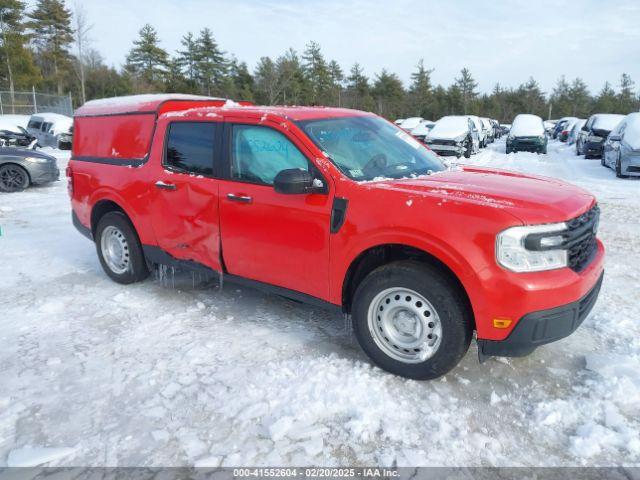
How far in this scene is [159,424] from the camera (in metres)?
2.95

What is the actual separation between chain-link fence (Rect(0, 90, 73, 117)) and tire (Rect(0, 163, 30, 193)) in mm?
26559

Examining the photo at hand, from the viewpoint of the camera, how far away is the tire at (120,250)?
205 inches

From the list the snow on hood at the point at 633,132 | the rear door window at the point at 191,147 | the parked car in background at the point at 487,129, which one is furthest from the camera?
the parked car in background at the point at 487,129

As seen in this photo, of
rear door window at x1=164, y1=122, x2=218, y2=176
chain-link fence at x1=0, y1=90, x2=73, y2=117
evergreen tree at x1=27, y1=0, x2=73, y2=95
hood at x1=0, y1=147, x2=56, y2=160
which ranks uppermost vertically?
evergreen tree at x1=27, y1=0, x2=73, y2=95

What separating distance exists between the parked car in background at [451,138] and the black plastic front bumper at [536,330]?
50.3 feet

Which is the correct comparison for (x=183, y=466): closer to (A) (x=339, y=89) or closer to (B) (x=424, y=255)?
(B) (x=424, y=255)

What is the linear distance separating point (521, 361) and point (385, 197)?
1.62 metres

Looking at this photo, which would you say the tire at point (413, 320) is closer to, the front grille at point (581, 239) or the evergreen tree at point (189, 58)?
the front grille at point (581, 239)

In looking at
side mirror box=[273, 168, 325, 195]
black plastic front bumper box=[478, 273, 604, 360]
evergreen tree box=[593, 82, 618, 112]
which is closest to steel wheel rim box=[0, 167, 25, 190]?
side mirror box=[273, 168, 325, 195]

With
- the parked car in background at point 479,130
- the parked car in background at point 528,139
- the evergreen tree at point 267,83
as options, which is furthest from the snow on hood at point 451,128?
the evergreen tree at point 267,83

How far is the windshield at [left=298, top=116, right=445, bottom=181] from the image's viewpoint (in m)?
3.71

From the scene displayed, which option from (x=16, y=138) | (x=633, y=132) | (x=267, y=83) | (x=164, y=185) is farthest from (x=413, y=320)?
(x=267, y=83)

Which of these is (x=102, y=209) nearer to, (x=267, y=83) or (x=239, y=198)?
(x=239, y=198)

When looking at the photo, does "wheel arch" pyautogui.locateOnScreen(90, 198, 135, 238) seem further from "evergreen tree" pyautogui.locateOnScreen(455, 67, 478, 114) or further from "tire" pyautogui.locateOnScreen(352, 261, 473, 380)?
"evergreen tree" pyautogui.locateOnScreen(455, 67, 478, 114)
